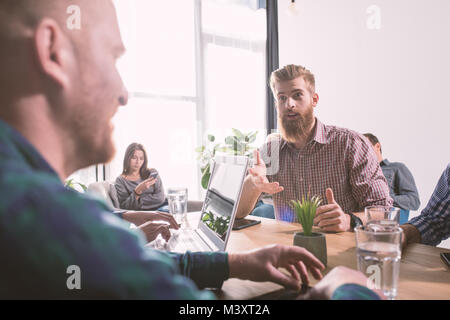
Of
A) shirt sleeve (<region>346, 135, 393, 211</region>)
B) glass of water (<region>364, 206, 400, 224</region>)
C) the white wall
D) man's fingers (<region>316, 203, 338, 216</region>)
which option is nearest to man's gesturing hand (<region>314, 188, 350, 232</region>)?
man's fingers (<region>316, 203, 338, 216</region>)

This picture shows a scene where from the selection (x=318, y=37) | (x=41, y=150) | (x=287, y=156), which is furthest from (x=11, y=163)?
(x=318, y=37)

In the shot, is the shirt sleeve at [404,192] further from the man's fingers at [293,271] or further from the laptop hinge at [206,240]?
the man's fingers at [293,271]

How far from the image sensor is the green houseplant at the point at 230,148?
527 centimetres

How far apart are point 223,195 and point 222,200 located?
0.06ft

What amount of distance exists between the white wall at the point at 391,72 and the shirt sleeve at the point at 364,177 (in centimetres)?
212

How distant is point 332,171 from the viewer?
7.09 ft

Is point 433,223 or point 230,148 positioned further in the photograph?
point 230,148

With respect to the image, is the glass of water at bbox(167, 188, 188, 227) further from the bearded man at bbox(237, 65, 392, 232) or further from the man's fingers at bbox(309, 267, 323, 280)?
the man's fingers at bbox(309, 267, 323, 280)

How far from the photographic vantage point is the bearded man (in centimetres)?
203

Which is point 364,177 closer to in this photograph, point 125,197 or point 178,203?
point 178,203

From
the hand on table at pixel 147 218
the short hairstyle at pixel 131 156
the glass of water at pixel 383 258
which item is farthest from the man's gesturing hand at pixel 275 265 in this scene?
the short hairstyle at pixel 131 156

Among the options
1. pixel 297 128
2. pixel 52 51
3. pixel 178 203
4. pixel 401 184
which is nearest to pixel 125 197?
pixel 297 128

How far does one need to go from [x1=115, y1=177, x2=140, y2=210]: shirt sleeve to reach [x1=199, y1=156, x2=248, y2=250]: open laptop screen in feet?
9.90
